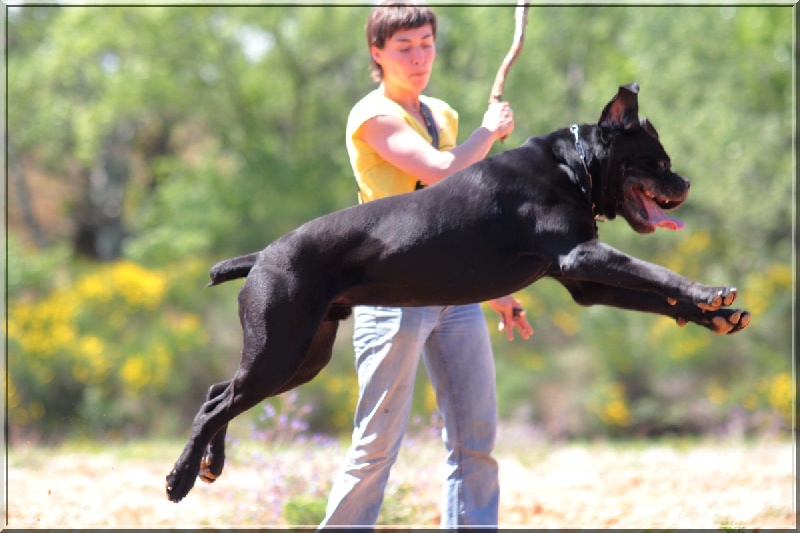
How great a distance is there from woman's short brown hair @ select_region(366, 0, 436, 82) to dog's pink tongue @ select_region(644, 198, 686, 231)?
1.10m

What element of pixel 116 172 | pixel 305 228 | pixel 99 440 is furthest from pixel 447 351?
pixel 116 172

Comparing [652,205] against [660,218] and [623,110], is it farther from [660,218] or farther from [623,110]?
[623,110]

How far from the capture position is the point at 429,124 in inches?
157

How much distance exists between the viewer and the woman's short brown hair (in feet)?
12.5

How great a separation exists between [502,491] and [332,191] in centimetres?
842

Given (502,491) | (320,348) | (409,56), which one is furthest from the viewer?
(502,491)

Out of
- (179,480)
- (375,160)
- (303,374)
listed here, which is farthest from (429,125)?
(179,480)

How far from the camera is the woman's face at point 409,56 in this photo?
3824mm

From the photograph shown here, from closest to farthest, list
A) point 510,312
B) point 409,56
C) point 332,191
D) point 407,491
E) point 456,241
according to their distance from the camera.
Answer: point 456,241 < point 409,56 < point 510,312 < point 407,491 < point 332,191

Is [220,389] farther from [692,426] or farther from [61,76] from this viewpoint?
[61,76]

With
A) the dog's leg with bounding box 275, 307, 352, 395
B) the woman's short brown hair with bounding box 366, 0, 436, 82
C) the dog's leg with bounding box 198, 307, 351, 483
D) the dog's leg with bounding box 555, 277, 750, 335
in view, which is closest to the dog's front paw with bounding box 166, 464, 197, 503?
the dog's leg with bounding box 198, 307, 351, 483

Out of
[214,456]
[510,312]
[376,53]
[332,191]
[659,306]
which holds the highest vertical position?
[332,191]

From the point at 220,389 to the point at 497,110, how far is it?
4.76 feet

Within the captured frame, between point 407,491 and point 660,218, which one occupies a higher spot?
point 660,218
